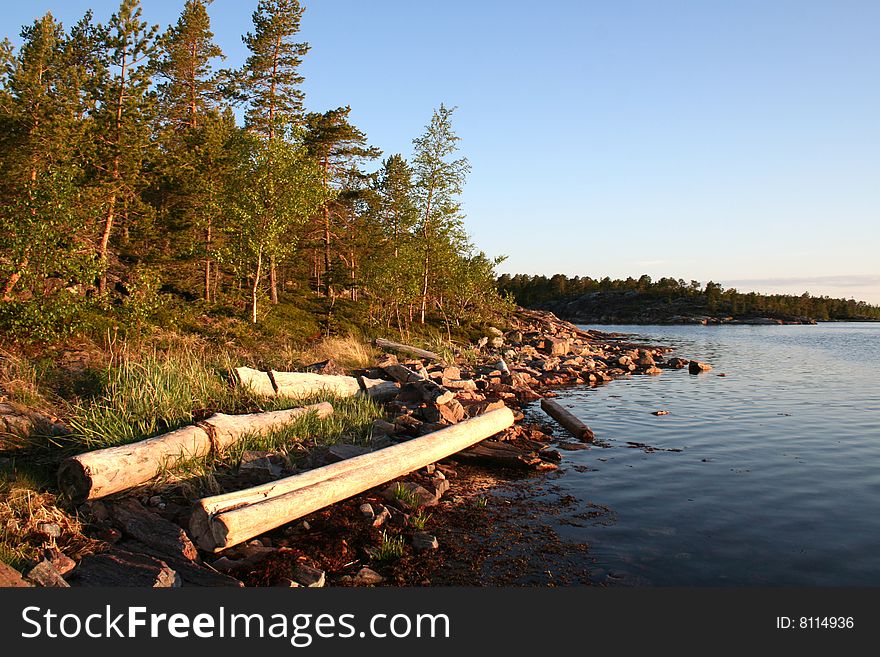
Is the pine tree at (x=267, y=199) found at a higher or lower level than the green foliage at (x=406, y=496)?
higher

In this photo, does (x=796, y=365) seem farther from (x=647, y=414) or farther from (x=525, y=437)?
(x=525, y=437)

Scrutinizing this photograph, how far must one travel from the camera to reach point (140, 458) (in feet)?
26.6

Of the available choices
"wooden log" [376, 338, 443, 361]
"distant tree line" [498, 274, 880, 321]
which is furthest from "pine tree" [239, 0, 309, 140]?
"distant tree line" [498, 274, 880, 321]

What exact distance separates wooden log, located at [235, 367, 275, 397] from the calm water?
6.98 metres

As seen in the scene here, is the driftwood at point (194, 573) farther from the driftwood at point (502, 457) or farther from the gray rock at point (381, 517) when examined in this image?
the driftwood at point (502, 457)

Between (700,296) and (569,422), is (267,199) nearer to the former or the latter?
(569,422)

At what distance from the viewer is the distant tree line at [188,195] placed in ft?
56.1

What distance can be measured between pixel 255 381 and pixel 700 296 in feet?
396

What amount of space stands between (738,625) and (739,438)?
10.2 metres

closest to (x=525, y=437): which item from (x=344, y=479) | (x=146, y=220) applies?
(x=344, y=479)

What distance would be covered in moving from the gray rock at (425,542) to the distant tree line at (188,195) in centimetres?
1350

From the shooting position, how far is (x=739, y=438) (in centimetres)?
1465

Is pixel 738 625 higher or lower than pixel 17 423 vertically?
lower

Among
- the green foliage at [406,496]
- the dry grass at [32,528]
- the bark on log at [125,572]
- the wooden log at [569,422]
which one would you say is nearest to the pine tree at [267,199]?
the wooden log at [569,422]
